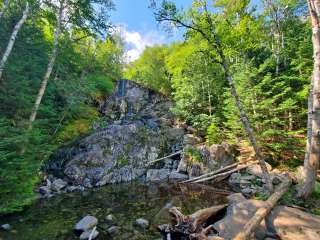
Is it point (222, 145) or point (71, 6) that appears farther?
point (222, 145)

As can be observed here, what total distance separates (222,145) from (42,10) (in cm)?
1147

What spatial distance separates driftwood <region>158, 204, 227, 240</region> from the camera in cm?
525

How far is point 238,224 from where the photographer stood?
5.14m

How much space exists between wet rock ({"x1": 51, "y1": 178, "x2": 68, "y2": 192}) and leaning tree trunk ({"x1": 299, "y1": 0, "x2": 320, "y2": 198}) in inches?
363

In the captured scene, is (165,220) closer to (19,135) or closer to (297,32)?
(19,135)

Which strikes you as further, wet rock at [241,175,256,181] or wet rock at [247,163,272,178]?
wet rock at [247,163,272,178]

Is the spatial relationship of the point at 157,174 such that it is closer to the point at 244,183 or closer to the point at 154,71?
the point at 244,183

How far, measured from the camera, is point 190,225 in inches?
222

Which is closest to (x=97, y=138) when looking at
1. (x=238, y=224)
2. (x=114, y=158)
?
(x=114, y=158)

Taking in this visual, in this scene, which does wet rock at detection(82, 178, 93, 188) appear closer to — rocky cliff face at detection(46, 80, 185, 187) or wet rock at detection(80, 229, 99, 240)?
rocky cliff face at detection(46, 80, 185, 187)

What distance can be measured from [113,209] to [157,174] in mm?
5067

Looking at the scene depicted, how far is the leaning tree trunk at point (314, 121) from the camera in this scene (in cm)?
583

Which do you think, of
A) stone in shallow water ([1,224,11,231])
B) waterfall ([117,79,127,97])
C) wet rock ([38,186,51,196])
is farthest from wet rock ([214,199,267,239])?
waterfall ([117,79,127,97])

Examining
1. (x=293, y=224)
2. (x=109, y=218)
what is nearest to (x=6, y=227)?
(x=109, y=218)
